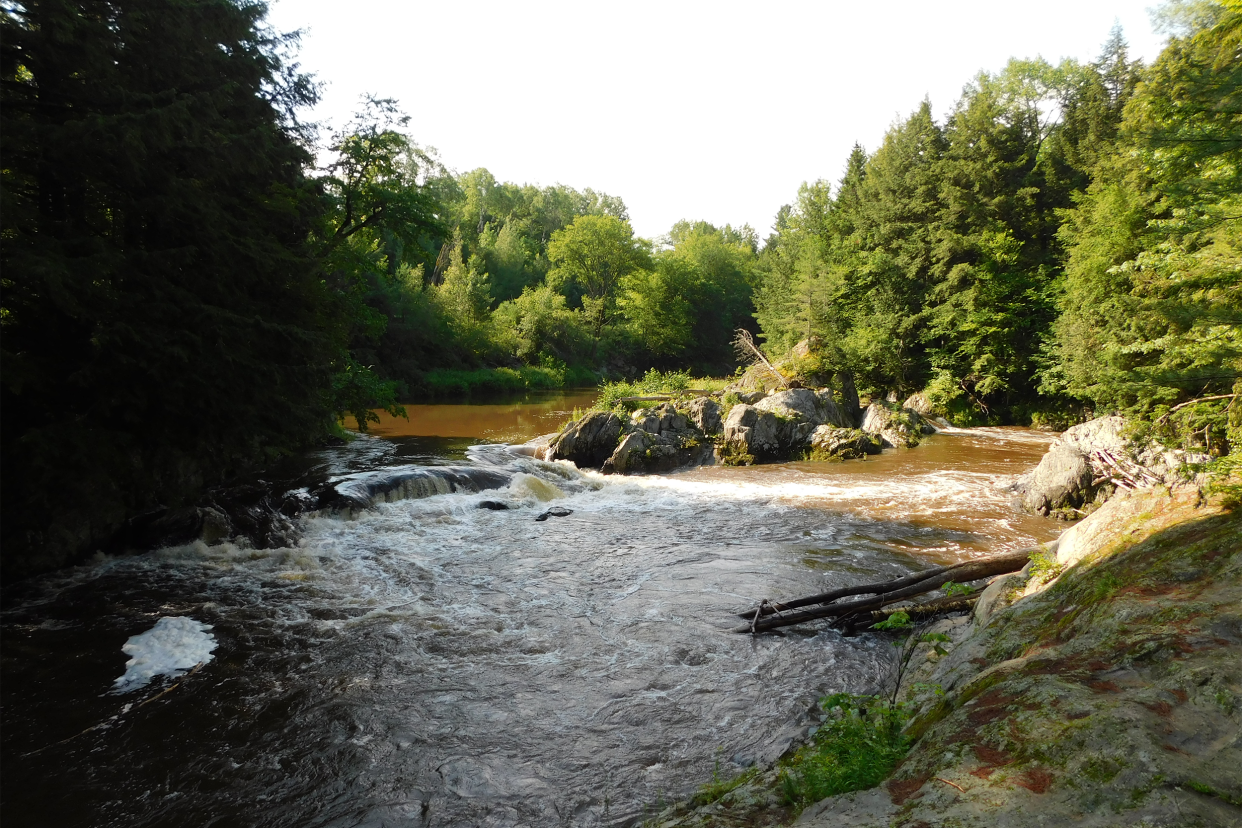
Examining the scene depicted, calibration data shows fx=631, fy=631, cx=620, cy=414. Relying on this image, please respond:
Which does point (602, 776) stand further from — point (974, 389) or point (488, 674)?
point (974, 389)

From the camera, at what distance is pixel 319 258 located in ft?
37.9

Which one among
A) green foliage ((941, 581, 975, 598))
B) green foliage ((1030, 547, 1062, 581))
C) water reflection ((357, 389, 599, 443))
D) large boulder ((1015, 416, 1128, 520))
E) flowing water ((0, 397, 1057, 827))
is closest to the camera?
flowing water ((0, 397, 1057, 827))

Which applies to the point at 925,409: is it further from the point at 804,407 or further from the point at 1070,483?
the point at 1070,483

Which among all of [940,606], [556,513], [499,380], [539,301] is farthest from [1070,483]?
[539,301]

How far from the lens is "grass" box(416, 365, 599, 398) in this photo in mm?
40094

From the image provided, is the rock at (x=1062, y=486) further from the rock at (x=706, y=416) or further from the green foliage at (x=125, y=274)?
the green foliage at (x=125, y=274)

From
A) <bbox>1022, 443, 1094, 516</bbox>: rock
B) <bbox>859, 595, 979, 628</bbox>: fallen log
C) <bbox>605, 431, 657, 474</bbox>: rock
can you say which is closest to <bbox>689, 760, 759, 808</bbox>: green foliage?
<bbox>859, 595, 979, 628</bbox>: fallen log

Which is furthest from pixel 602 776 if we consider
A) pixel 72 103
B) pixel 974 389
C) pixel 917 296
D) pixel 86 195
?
pixel 917 296

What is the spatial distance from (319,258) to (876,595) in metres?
10.7

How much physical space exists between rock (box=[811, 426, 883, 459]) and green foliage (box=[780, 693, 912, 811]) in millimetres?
15561

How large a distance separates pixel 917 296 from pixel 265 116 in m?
28.2

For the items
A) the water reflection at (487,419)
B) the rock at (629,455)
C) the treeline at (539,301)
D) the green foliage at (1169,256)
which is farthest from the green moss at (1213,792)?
the treeline at (539,301)

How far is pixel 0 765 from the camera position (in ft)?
17.0

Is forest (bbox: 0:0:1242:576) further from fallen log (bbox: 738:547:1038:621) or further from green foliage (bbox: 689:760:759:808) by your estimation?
green foliage (bbox: 689:760:759:808)
